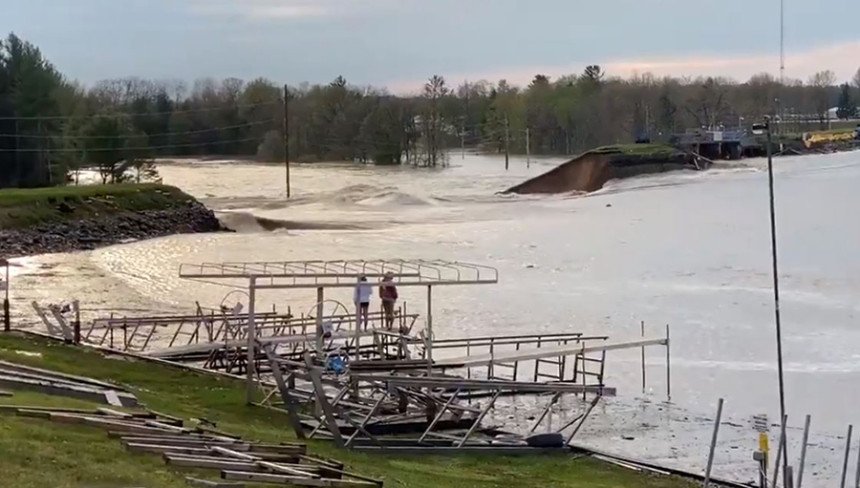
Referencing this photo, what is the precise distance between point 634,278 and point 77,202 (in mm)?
33592

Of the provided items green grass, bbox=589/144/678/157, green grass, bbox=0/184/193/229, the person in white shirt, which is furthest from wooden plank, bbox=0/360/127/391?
green grass, bbox=589/144/678/157

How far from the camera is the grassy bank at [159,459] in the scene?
10086 mm

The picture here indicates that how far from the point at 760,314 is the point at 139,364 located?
17227 mm

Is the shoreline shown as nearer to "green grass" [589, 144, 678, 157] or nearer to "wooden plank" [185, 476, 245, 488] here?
"wooden plank" [185, 476, 245, 488]

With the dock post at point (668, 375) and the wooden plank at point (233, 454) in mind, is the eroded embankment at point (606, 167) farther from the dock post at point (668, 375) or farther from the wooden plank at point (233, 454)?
the wooden plank at point (233, 454)

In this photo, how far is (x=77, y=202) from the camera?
61625 millimetres

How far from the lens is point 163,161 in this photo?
477ft

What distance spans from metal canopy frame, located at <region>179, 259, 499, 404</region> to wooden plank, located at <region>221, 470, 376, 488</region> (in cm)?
790

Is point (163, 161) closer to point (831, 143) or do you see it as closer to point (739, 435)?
point (831, 143)

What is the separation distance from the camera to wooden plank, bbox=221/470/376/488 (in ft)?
33.6

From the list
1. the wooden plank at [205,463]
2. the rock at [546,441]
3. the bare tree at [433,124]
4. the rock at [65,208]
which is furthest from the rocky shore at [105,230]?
the bare tree at [433,124]

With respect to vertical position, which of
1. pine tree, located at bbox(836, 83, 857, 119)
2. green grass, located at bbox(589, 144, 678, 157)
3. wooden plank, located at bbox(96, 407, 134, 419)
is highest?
pine tree, located at bbox(836, 83, 857, 119)

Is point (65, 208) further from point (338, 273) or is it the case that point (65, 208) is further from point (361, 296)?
point (361, 296)

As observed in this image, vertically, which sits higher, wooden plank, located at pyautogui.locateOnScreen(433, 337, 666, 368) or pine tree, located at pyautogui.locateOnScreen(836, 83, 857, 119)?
pine tree, located at pyautogui.locateOnScreen(836, 83, 857, 119)
